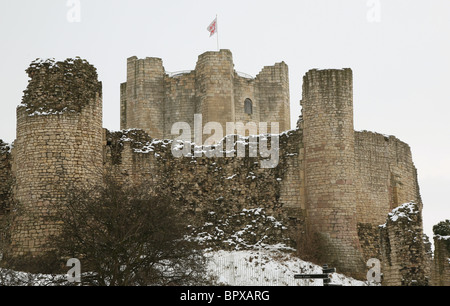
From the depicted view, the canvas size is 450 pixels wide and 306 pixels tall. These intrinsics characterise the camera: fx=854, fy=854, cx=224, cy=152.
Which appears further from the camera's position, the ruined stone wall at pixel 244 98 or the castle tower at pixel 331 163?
the ruined stone wall at pixel 244 98

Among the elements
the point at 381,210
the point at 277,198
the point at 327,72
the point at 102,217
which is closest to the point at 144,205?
the point at 102,217

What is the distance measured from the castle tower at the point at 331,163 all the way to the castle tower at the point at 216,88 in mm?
10807

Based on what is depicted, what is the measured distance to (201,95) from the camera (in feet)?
147

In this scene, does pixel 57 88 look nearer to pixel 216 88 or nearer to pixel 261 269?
pixel 261 269

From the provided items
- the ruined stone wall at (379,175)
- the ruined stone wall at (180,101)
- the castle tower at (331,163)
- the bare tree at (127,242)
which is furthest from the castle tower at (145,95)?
the bare tree at (127,242)

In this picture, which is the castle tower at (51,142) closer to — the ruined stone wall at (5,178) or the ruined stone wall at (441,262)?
the ruined stone wall at (5,178)

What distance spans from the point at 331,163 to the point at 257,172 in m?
2.94

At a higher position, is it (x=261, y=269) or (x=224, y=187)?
(x=224, y=187)

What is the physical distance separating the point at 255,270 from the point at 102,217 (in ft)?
23.0

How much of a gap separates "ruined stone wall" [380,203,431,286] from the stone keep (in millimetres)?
18232

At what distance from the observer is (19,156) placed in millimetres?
29828

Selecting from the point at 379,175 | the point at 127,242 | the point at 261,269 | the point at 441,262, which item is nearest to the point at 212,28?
the point at 379,175

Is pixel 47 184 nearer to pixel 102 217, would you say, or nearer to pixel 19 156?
pixel 19 156

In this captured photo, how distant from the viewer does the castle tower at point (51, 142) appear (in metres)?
28.8
